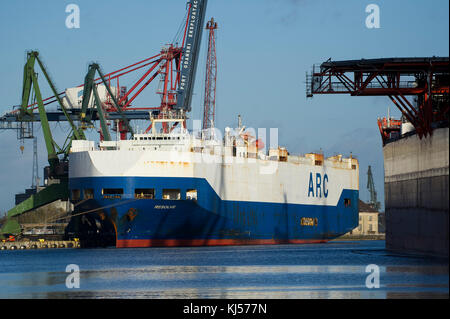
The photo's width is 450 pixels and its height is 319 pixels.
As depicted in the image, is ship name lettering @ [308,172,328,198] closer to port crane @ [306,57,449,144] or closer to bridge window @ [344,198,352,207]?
bridge window @ [344,198,352,207]

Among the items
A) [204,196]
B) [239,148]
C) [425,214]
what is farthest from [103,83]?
[425,214]

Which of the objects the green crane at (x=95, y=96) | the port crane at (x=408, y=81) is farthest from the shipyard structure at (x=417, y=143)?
the green crane at (x=95, y=96)

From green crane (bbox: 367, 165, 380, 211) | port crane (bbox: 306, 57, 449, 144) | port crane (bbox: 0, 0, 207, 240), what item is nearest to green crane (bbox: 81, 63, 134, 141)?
port crane (bbox: 0, 0, 207, 240)

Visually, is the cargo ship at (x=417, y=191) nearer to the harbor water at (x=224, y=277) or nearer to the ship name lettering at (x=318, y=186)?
the harbor water at (x=224, y=277)

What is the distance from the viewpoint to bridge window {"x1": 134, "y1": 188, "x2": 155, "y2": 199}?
229 ft

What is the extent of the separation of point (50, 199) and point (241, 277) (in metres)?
47.2

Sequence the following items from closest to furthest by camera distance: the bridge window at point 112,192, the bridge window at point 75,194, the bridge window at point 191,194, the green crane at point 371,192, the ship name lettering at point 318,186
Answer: the bridge window at point 112,192
the bridge window at point 191,194
the bridge window at point 75,194
the ship name lettering at point 318,186
the green crane at point 371,192

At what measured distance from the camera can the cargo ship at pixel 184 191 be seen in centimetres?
6981

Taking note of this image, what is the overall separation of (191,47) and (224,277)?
53.2m

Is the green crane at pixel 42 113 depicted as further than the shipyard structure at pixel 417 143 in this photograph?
Yes

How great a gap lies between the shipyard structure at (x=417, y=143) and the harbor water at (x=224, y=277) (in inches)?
71.3

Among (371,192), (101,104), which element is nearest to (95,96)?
(101,104)

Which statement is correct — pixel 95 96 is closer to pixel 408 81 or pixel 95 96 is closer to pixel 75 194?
pixel 75 194

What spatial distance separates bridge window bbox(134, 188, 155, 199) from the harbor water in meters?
8.45
